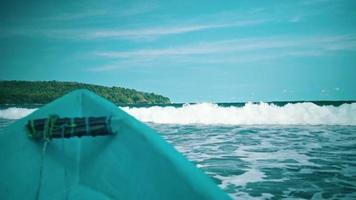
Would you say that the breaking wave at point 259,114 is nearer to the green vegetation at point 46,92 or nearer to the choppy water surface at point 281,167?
the choppy water surface at point 281,167

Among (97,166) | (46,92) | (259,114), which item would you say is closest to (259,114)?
(259,114)

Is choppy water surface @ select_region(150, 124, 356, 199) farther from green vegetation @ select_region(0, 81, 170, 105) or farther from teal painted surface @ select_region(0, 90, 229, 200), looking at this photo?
green vegetation @ select_region(0, 81, 170, 105)

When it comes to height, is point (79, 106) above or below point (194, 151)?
above

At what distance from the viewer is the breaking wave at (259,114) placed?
20.1 metres

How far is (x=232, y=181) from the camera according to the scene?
627 centimetres

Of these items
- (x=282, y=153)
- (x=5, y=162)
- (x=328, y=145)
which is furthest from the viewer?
(x=328, y=145)

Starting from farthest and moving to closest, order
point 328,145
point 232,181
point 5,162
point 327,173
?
1. point 328,145
2. point 327,173
3. point 232,181
4. point 5,162

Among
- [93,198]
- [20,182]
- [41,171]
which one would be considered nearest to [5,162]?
[20,182]

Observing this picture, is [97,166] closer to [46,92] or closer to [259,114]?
[259,114]

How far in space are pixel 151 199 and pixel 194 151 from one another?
776 centimetres

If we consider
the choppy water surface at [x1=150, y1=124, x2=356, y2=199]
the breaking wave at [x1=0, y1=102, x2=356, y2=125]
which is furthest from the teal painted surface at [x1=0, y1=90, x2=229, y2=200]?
the breaking wave at [x1=0, y1=102, x2=356, y2=125]

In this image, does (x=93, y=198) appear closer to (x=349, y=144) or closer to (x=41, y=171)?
(x=41, y=171)

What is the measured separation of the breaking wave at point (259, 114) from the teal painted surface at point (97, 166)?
2053 cm

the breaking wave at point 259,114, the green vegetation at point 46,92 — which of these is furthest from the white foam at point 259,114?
the green vegetation at point 46,92
